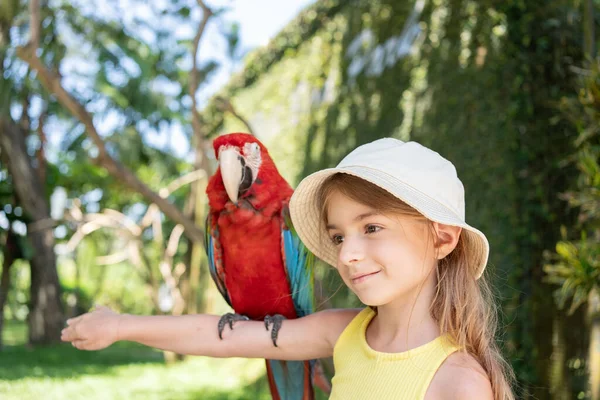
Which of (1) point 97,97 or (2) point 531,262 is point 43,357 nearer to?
(1) point 97,97

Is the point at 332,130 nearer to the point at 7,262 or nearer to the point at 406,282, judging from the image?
the point at 406,282

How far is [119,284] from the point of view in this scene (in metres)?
15.3

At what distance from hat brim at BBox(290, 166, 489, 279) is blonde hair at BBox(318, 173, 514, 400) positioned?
2 centimetres

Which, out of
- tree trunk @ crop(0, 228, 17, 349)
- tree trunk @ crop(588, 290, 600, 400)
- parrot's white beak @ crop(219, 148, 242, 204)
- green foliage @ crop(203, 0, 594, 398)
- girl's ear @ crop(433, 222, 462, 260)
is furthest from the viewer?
tree trunk @ crop(0, 228, 17, 349)

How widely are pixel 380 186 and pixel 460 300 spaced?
0.78 feet

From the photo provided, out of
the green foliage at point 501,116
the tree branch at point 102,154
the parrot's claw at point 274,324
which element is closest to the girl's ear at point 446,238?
the parrot's claw at point 274,324

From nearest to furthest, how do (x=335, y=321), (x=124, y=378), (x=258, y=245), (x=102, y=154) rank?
1. (x=335, y=321)
2. (x=258, y=245)
3. (x=102, y=154)
4. (x=124, y=378)

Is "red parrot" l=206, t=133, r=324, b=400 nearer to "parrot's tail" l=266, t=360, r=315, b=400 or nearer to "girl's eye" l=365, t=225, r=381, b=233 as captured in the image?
"parrot's tail" l=266, t=360, r=315, b=400

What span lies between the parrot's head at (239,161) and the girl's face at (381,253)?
1.50 feet

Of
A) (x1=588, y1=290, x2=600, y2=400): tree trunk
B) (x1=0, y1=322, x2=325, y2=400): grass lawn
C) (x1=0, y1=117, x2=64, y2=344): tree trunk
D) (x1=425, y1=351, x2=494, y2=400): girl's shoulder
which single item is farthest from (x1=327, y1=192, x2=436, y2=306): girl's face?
(x1=0, y1=117, x2=64, y2=344): tree trunk

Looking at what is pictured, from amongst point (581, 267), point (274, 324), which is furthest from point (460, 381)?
point (581, 267)

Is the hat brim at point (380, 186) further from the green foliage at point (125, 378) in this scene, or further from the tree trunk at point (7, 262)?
the tree trunk at point (7, 262)

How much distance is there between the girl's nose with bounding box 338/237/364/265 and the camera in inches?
37.2

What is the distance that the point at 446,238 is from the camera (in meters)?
1.00
